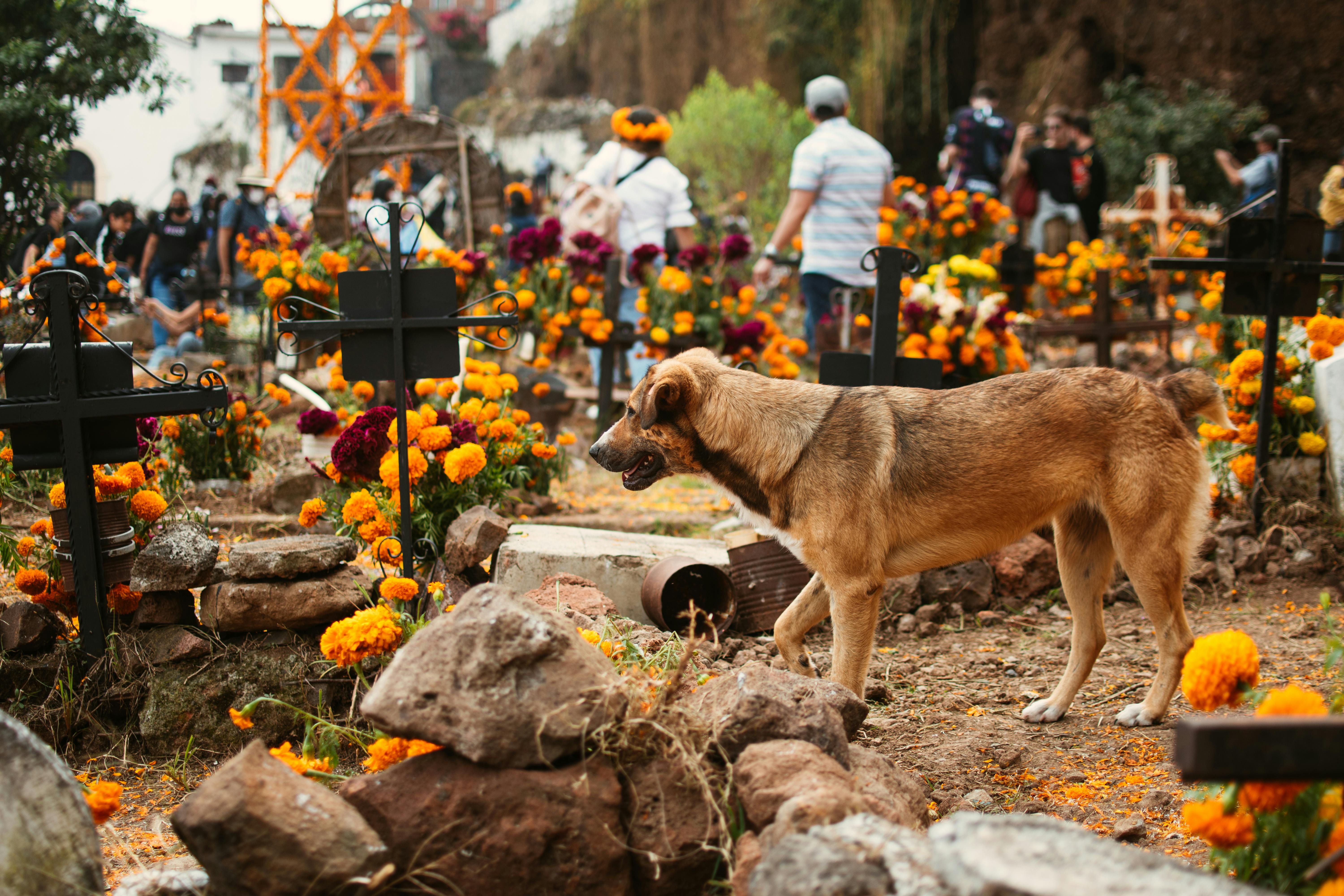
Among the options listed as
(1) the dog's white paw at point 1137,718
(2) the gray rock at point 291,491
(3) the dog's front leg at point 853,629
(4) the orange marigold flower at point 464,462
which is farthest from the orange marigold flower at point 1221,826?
(2) the gray rock at point 291,491

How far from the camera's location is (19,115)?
931 cm

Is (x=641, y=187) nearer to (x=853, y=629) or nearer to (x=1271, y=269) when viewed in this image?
(x=1271, y=269)

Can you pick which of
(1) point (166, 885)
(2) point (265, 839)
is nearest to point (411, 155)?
(1) point (166, 885)

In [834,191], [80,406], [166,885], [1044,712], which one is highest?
A: [834,191]

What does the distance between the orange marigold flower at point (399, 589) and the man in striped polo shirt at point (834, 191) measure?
4.68 m

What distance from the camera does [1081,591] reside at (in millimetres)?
4160

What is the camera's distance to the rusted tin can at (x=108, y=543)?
3822mm

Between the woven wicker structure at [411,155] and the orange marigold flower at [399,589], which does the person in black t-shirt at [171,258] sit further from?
the orange marigold flower at [399,589]

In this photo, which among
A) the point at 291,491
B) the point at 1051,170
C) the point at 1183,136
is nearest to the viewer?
the point at 291,491

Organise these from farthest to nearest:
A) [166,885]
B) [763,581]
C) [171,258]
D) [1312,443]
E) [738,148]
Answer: [738,148], [171,258], [1312,443], [763,581], [166,885]

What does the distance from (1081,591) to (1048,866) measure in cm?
261

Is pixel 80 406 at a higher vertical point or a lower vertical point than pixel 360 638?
higher

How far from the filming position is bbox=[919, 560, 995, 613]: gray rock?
5281 millimetres

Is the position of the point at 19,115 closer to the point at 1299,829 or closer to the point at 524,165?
the point at 1299,829
